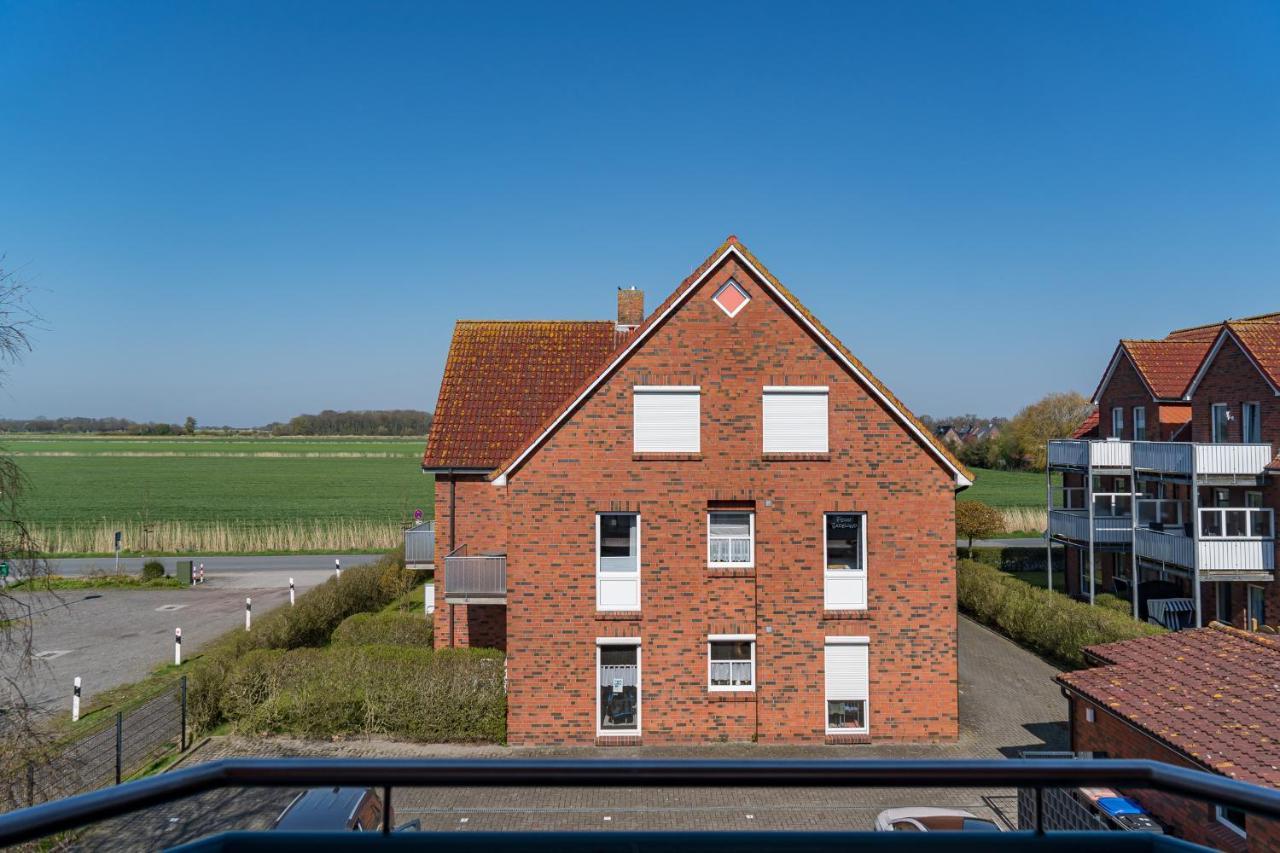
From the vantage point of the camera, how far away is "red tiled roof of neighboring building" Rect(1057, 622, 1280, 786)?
27.0 feet

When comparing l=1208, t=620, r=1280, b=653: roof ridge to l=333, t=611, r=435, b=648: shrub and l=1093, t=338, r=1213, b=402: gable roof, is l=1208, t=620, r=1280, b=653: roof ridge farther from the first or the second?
l=333, t=611, r=435, b=648: shrub

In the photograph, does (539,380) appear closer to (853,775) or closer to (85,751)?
(85,751)

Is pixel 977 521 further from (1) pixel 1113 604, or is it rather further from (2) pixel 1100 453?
(1) pixel 1113 604

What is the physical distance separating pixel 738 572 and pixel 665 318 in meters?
4.92

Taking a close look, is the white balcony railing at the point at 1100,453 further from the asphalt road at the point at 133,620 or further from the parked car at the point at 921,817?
the asphalt road at the point at 133,620

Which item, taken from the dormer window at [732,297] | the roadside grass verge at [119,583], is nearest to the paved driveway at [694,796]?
the dormer window at [732,297]

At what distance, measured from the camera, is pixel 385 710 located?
45.5ft

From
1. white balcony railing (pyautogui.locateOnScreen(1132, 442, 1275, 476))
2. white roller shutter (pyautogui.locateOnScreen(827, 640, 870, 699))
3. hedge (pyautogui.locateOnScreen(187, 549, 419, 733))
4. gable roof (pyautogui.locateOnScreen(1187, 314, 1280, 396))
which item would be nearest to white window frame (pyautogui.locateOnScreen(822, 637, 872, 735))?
white roller shutter (pyautogui.locateOnScreen(827, 640, 870, 699))

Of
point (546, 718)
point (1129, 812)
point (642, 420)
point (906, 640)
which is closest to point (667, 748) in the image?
point (546, 718)

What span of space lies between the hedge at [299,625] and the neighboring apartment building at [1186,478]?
21656mm

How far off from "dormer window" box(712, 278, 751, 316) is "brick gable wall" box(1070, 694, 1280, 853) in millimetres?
8327

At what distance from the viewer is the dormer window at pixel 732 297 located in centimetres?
1437

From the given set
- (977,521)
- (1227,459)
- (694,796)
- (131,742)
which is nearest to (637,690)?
(131,742)

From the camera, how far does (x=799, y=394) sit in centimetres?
1443
